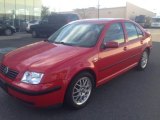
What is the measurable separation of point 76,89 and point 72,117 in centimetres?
50

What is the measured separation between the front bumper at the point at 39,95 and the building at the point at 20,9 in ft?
73.0

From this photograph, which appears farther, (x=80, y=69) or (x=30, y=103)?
(x=80, y=69)

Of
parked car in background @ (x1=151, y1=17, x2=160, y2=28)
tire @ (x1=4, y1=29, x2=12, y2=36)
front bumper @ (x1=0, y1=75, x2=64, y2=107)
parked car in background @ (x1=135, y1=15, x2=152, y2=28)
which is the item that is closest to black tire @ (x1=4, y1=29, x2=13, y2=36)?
tire @ (x1=4, y1=29, x2=12, y2=36)

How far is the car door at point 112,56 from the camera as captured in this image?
459cm

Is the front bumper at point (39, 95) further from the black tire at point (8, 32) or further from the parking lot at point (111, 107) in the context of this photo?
the black tire at point (8, 32)

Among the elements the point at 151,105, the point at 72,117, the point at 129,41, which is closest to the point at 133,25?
the point at 129,41

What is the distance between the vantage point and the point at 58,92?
3.71 m

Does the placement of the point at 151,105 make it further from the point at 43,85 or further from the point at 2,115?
the point at 2,115

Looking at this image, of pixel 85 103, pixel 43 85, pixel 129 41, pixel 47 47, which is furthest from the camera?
pixel 129 41

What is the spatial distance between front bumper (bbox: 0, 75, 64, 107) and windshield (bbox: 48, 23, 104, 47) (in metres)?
1.27

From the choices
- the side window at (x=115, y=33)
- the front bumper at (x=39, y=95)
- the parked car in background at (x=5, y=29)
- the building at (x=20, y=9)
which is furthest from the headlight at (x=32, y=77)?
the building at (x=20, y=9)

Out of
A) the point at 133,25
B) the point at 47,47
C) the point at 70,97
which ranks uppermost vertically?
the point at 133,25

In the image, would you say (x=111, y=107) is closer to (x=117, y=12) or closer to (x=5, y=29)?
(x=5, y=29)

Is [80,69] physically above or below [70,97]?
above
